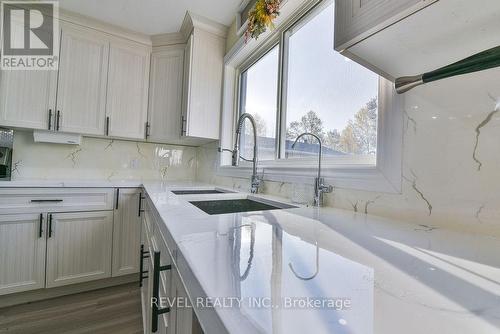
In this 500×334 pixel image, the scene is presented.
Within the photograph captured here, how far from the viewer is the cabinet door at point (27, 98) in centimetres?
180

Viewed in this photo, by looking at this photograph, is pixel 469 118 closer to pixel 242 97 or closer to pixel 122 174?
pixel 242 97

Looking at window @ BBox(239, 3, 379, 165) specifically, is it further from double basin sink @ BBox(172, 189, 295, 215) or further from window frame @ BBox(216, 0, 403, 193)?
double basin sink @ BBox(172, 189, 295, 215)

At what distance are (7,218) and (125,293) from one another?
0.99 metres

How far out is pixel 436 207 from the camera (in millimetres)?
676

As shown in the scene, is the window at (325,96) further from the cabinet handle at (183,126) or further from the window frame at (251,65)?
the cabinet handle at (183,126)

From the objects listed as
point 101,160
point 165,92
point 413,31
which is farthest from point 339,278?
point 101,160

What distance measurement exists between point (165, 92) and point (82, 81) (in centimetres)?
70

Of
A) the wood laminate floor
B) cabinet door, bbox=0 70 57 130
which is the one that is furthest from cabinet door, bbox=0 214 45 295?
cabinet door, bbox=0 70 57 130

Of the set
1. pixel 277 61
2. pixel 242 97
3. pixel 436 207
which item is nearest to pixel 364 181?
pixel 436 207

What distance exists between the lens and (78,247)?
1.81 metres

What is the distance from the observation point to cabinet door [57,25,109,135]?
1992 mm

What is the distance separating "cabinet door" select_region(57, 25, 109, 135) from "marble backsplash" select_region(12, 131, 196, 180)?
31cm

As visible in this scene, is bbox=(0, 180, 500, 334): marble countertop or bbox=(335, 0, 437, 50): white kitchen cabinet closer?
bbox=(0, 180, 500, 334): marble countertop

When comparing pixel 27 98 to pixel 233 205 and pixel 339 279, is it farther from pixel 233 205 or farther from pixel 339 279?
pixel 339 279
